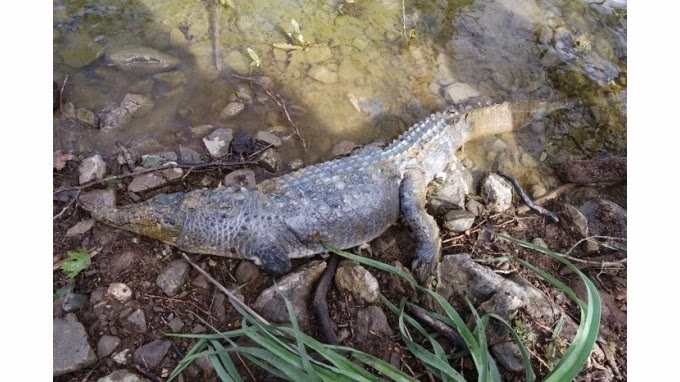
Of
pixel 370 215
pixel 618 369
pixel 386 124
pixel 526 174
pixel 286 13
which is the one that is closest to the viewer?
pixel 618 369

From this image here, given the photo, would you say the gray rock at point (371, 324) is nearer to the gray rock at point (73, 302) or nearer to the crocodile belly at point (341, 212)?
the crocodile belly at point (341, 212)

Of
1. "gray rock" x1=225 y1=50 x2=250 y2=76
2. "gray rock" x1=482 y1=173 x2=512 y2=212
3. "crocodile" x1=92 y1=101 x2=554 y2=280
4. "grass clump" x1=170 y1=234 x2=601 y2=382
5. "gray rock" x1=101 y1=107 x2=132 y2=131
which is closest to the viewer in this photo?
"grass clump" x1=170 y1=234 x2=601 y2=382

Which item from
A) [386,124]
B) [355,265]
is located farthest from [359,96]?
[355,265]

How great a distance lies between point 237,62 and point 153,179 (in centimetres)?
168

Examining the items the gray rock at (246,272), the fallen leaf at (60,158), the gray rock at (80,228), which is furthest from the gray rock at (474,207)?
the fallen leaf at (60,158)

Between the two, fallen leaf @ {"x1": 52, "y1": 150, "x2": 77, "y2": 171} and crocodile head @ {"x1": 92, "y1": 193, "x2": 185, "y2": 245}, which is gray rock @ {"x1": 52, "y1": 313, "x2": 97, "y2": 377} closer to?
crocodile head @ {"x1": 92, "y1": 193, "x2": 185, "y2": 245}

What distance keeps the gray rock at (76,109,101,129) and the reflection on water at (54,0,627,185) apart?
26 mm

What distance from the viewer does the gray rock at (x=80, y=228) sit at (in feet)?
10.1

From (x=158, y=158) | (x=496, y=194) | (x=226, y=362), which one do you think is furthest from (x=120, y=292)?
(x=496, y=194)

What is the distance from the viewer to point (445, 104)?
181 inches

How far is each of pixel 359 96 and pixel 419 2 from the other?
75.3 inches

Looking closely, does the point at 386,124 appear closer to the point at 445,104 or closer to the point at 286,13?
the point at 445,104

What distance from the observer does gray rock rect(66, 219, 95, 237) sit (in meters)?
3.09

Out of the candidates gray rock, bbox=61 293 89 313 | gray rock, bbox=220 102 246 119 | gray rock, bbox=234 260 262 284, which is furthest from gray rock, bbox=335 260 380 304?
gray rock, bbox=220 102 246 119
